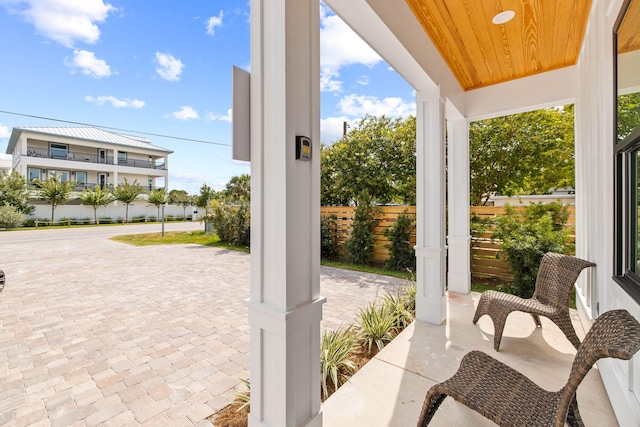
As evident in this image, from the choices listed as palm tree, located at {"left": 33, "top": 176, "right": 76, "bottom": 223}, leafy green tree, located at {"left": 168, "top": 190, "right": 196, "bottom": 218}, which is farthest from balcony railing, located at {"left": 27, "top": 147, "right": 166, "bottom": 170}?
leafy green tree, located at {"left": 168, "top": 190, "right": 196, "bottom": 218}

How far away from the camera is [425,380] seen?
2.00 meters

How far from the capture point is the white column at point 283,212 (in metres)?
1.16

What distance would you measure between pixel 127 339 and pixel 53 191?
59.9ft

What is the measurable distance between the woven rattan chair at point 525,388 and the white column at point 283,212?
0.71 m

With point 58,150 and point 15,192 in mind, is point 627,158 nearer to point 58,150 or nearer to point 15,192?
point 15,192

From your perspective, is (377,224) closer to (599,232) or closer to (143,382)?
(599,232)

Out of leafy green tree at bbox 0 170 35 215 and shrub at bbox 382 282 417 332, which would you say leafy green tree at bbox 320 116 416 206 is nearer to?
shrub at bbox 382 282 417 332

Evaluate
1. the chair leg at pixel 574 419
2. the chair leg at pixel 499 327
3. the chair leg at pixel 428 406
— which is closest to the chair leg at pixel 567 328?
the chair leg at pixel 499 327

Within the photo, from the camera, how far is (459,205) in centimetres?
405

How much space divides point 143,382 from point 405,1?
339 centimetres

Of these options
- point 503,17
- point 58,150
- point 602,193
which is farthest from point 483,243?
point 58,150

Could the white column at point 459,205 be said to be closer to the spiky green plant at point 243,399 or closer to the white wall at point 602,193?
the white wall at point 602,193

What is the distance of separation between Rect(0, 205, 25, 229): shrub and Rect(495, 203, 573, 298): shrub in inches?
787

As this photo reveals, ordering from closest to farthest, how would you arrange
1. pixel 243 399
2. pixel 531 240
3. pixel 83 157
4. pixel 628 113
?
pixel 628 113
pixel 243 399
pixel 531 240
pixel 83 157
